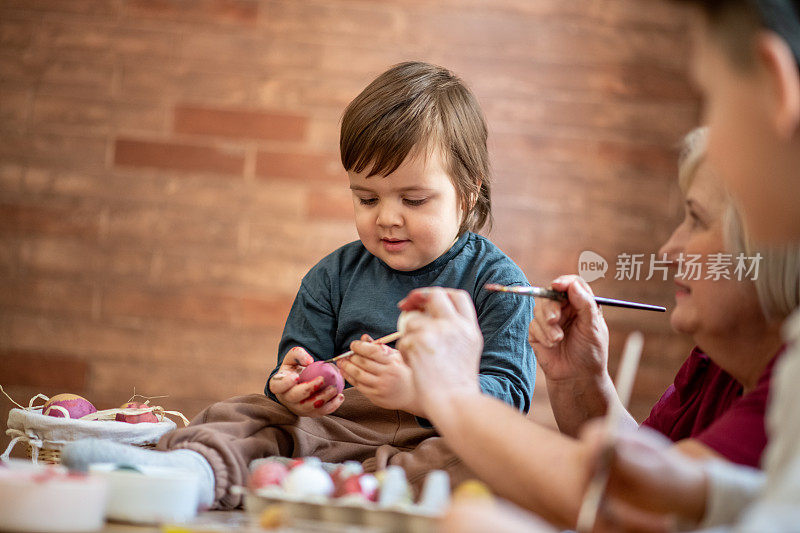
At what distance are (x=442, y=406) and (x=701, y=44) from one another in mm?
504

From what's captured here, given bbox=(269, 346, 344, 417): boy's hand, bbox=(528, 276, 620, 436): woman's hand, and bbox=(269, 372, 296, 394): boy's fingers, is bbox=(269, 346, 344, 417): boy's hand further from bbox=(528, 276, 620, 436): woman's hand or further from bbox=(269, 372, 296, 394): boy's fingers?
bbox=(528, 276, 620, 436): woman's hand

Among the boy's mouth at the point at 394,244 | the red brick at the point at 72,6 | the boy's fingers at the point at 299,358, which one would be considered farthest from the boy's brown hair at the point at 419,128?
the red brick at the point at 72,6

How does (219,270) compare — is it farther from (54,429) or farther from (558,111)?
(54,429)

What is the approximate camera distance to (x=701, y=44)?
2.93ft

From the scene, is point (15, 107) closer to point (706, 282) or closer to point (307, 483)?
point (307, 483)

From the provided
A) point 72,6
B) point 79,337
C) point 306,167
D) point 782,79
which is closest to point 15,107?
point 72,6

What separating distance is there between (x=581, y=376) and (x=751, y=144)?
692 millimetres

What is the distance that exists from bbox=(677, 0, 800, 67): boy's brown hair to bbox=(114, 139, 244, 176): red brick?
8.03 ft

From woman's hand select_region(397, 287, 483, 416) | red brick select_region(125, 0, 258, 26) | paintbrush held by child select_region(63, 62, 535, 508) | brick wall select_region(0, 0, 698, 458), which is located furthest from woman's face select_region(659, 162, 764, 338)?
red brick select_region(125, 0, 258, 26)

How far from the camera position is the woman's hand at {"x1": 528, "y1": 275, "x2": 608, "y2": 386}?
1.41m

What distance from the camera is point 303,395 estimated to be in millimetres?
1490

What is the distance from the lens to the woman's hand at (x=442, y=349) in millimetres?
1059

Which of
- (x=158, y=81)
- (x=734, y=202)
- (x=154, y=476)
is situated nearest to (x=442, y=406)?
(x=154, y=476)

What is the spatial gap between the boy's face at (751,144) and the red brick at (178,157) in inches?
96.6
